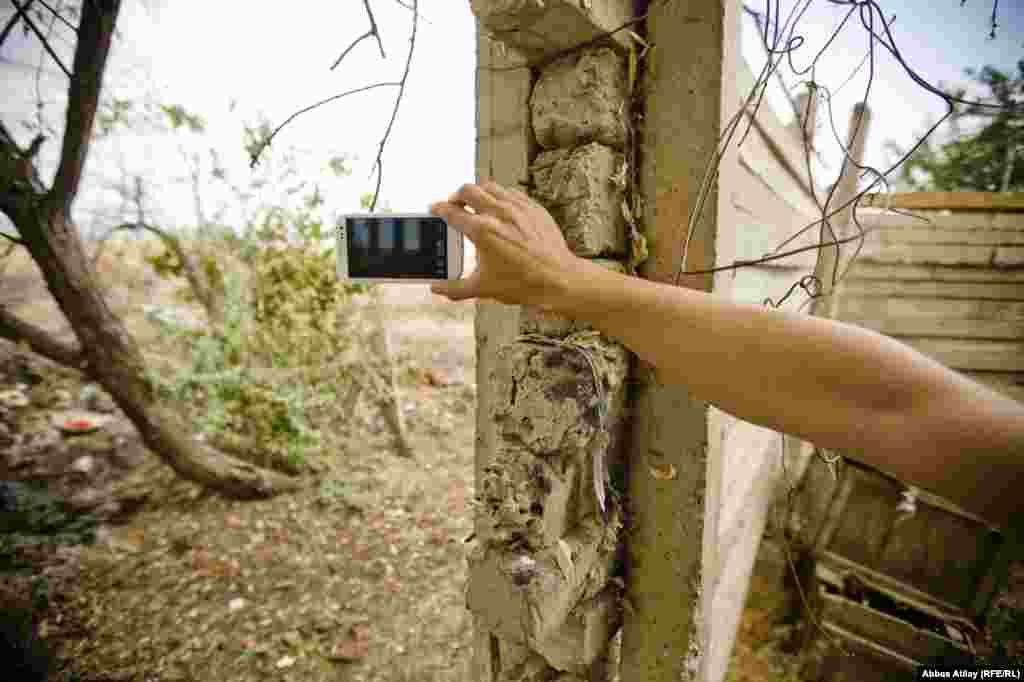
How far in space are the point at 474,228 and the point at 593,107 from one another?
0.50 m

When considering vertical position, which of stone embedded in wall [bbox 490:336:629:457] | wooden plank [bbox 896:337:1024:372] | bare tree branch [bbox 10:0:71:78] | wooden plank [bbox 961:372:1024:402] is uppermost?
bare tree branch [bbox 10:0:71:78]

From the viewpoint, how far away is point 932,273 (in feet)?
13.8

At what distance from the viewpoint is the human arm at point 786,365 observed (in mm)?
531

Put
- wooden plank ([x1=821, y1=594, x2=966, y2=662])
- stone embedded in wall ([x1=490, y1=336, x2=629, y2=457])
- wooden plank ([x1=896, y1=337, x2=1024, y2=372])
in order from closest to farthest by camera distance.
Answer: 1. stone embedded in wall ([x1=490, y1=336, x2=629, y2=457])
2. wooden plank ([x1=821, y1=594, x2=966, y2=662])
3. wooden plank ([x1=896, y1=337, x2=1024, y2=372])

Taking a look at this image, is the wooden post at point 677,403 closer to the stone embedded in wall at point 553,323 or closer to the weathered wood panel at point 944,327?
the stone embedded in wall at point 553,323

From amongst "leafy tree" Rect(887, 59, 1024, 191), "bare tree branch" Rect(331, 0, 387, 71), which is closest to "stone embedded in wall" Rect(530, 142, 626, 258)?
"bare tree branch" Rect(331, 0, 387, 71)

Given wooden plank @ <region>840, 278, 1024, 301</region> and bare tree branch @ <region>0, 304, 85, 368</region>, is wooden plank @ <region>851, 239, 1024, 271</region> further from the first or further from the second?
bare tree branch @ <region>0, 304, 85, 368</region>

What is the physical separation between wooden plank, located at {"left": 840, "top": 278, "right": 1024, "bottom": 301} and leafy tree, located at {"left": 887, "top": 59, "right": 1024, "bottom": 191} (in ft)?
2.83

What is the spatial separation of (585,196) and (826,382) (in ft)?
2.07

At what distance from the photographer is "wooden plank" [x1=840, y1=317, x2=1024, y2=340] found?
394cm

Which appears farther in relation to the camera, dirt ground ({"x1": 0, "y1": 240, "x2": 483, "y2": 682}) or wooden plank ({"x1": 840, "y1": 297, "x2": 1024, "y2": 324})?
wooden plank ({"x1": 840, "y1": 297, "x2": 1024, "y2": 324})

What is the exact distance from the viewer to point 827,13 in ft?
3.47

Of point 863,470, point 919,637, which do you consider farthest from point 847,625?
point 863,470

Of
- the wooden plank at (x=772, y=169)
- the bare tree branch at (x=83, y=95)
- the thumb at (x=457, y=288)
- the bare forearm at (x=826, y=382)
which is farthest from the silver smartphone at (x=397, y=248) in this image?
the bare tree branch at (x=83, y=95)
